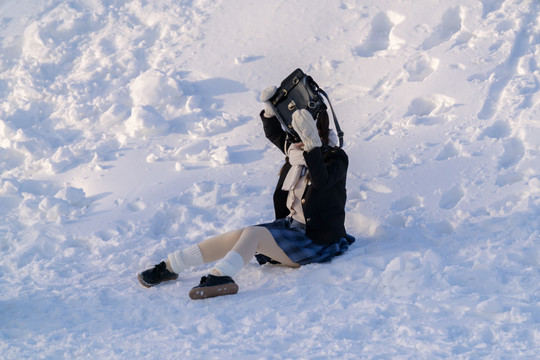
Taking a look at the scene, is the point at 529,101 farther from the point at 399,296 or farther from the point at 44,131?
the point at 44,131

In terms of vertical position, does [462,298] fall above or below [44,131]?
below

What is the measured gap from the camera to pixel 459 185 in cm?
435

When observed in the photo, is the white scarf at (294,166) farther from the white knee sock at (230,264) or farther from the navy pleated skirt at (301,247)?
the white knee sock at (230,264)

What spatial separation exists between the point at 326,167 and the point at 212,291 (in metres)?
1.02

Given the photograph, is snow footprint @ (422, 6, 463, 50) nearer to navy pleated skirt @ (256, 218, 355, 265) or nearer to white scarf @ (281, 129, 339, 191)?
white scarf @ (281, 129, 339, 191)

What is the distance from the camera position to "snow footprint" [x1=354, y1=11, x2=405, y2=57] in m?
6.43

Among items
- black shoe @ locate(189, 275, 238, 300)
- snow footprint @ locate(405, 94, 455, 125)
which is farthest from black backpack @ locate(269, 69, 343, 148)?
snow footprint @ locate(405, 94, 455, 125)

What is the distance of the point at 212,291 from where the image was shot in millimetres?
3186

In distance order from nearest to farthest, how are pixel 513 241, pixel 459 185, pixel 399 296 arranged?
pixel 399 296, pixel 513 241, pixel 459 185

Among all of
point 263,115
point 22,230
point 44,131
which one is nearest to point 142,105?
point 44,131

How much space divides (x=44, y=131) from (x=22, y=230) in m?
2.00

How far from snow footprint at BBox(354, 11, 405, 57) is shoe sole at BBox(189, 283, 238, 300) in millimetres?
4029

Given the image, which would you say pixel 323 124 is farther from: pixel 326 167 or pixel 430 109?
pixel 430 109

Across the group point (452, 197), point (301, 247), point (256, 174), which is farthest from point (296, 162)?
point (256, 174)
